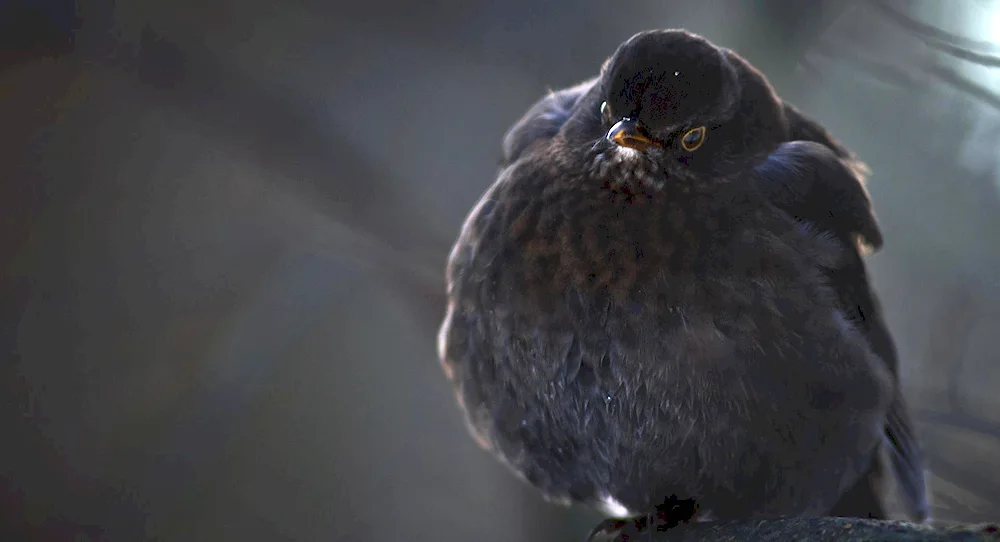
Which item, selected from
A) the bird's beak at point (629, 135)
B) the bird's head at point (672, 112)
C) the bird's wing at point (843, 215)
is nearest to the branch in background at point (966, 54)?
the bird's wing at point (843, 215)

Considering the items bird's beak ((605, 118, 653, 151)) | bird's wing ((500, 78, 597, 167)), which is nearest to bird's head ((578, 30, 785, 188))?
bird's beak ((605, 118, 653, 151))

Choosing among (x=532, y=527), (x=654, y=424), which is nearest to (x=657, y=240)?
(x=654, y=424)

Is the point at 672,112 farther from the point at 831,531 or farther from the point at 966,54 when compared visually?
the point at 966,54

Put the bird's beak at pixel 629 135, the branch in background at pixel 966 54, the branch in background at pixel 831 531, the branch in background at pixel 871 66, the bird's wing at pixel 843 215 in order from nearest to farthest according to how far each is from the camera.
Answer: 1. the branch in background at pixel 831 531
2. the bird's beak at pixel 629 135
3. the bird's wing at pixel 843 215
4. the branch in background at pixel 966 54
5. the branch in background at pixel 871 66

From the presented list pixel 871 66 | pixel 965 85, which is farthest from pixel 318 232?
pixel 965 85

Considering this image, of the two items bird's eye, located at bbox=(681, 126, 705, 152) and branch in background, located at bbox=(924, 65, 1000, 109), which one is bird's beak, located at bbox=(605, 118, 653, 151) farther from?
branch in background, located at bbox=(924, 65, 1000, 109)

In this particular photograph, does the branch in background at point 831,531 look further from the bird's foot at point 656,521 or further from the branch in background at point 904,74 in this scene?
the branch in background at point 904,74

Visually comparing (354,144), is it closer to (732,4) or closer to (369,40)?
(369,40)
